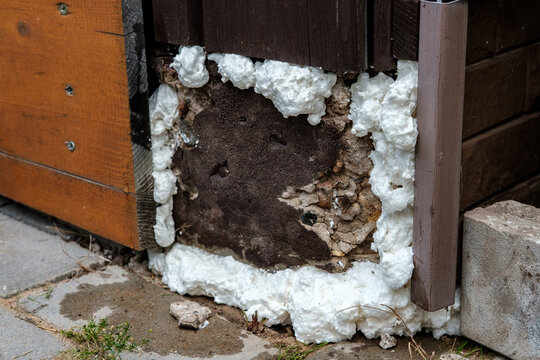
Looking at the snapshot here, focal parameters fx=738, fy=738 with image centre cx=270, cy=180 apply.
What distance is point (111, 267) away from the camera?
3172 millimetres

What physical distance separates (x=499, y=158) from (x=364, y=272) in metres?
0.61

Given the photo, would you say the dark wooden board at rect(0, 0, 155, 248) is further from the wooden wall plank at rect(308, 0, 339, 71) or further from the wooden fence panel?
the wooden wall plank at rect(308, 0, 339, 71)

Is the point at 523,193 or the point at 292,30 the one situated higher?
the point at 292,30

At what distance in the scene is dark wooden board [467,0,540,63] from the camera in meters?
2.29

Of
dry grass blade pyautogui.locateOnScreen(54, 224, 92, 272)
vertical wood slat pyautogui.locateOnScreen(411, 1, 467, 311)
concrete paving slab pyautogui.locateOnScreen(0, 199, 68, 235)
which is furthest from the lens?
concrete paving slab pyautogui.locateOnScreen(0, 199, 68, 235)

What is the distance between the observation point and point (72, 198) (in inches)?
128

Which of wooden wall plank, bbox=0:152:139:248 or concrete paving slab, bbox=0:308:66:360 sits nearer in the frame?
concrete paving slab, bbox=0:308:66:360

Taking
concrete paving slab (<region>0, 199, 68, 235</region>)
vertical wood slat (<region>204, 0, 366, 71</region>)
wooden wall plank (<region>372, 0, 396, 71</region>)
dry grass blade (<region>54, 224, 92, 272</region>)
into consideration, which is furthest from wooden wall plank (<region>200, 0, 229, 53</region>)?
concrete paving slab (<region>0, 199, 68, 235</region>)

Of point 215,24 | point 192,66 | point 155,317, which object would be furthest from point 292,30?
point 155,317

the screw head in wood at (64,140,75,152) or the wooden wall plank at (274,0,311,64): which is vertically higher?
the wooden wall plank at (274,0,311,64)

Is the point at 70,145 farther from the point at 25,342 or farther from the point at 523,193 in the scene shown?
the point at 523,193

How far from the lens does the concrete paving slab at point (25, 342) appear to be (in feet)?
8.24

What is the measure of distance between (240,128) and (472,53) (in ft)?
2.81

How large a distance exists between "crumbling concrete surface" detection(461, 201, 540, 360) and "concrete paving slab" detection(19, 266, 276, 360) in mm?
719
